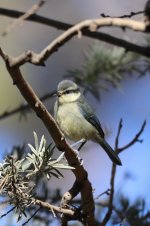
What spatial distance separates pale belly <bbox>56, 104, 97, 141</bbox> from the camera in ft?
5.14

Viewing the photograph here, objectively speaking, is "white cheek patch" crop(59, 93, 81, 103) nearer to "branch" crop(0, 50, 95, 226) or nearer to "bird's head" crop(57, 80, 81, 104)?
"bird's head" crop(57, 80, 81, 104)

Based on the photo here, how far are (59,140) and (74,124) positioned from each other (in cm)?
89

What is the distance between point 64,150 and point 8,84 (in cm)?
100

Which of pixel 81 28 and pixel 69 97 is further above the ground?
pixel 81 28

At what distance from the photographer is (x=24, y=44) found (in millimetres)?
2633

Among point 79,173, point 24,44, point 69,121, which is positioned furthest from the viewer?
point 24,44

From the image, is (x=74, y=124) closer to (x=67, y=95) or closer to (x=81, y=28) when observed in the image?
(x=67, y=95)

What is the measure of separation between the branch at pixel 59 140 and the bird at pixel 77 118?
698 millimetres

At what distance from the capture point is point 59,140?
755 millimetres

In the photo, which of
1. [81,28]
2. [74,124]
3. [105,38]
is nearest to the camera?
[81,28]

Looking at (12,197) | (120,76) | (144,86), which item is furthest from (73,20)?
(12,197)

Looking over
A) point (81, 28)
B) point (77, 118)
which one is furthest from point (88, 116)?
point (81, 28)

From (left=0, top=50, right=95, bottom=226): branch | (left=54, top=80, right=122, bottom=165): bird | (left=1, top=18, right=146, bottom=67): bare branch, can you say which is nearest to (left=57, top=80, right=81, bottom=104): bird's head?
(left=54, top=80, right=122, bottom=165): bird

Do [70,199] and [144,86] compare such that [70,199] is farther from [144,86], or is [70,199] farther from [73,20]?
[73,20]
